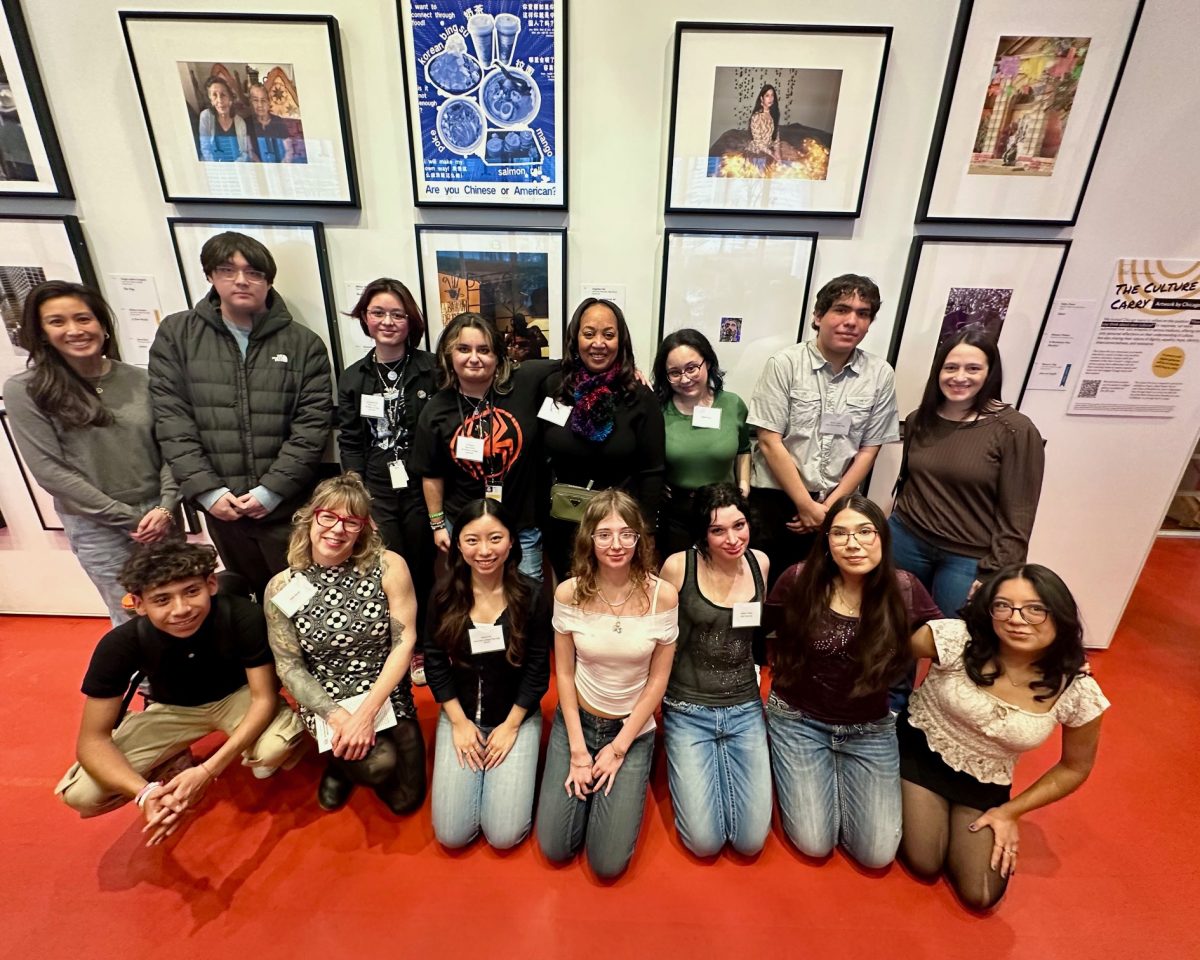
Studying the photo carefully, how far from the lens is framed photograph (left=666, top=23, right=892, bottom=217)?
2.22 m

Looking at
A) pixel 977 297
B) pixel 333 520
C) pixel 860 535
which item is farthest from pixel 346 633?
pixel 977 297

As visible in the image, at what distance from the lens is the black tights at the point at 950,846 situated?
1854 mm

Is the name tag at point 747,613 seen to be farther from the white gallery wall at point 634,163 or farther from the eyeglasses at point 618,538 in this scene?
the white gallery wall at point 634,163

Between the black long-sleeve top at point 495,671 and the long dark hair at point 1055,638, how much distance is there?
152 cm

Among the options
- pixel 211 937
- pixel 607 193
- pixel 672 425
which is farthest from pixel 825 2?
pixel 211 937

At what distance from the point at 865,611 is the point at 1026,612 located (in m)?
0.46

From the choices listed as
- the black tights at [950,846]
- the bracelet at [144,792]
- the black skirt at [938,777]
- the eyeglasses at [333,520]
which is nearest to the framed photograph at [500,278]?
the eyeglasses at [333,520]

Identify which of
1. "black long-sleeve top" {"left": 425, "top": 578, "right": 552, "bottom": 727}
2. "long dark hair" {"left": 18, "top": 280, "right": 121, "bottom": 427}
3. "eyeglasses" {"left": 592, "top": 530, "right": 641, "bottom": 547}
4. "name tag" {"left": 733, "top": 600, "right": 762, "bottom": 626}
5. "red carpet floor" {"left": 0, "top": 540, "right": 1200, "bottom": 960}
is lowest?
"red carpet floor" {"left": 0, "top": 540, "right": 1200, "bottom": 960}

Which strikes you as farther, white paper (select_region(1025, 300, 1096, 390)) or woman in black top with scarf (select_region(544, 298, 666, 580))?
white paper (select_region(1025, 300, 1096, 390))

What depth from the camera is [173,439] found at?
2342 millimetres

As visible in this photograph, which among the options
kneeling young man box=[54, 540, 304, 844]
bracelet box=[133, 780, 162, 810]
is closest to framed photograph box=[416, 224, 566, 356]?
kneeling young man box=[54, 540, 304, 844]

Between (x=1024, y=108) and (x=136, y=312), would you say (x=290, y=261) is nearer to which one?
(x=136, y=312)

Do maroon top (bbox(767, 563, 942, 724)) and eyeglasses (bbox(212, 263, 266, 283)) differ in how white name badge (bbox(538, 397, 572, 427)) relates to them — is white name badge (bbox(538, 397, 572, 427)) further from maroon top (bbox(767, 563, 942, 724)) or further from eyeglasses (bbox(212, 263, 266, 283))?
eyeglasses (bbox(212, 263, 266, 283))

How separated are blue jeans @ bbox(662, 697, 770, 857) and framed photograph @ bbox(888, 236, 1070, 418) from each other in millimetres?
1882
